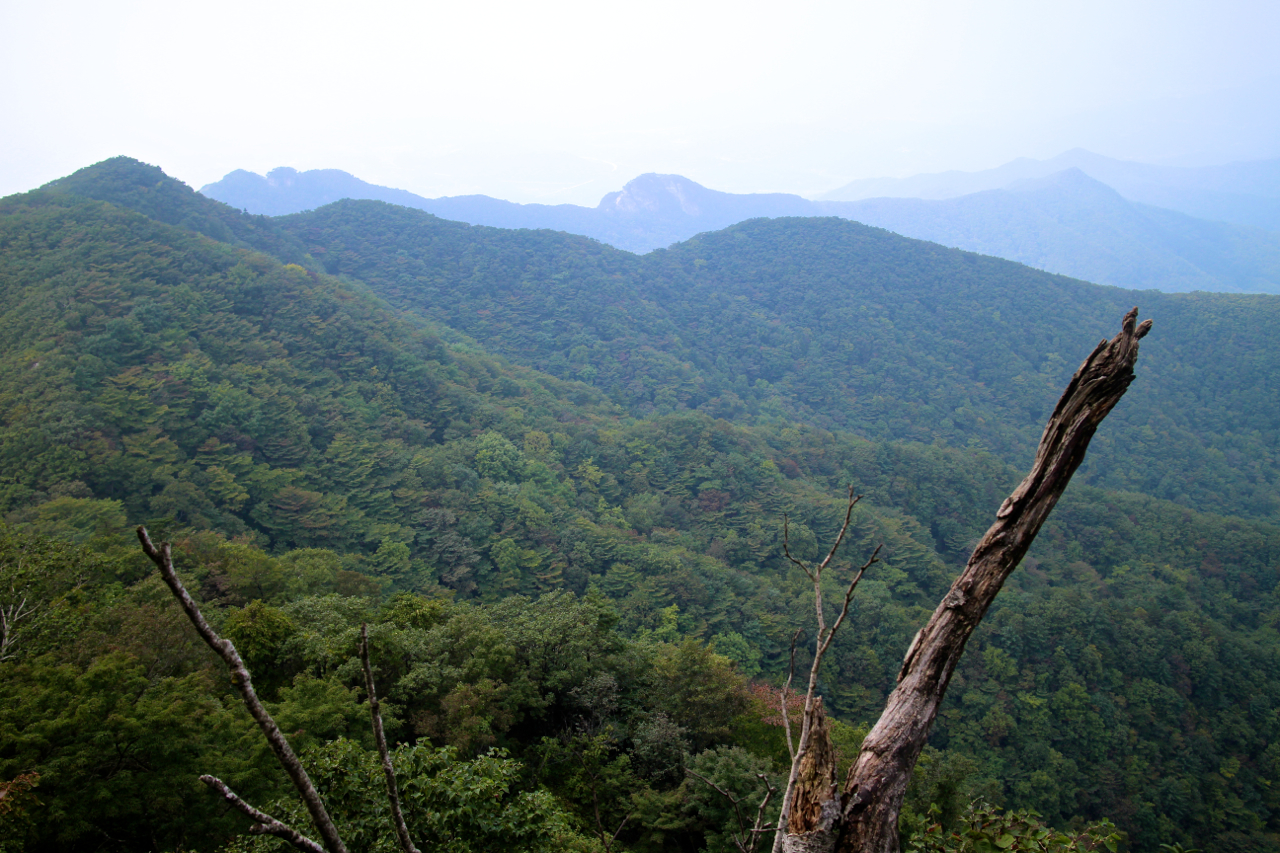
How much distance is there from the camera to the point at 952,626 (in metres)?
2.68

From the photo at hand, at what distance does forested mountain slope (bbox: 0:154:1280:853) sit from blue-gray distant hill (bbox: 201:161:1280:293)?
6632 cm

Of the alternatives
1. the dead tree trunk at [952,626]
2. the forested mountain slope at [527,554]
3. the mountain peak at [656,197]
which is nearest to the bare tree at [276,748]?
the forested mountain slope at [527,554]

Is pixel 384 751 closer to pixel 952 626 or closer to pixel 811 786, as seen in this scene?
pixel 811 786

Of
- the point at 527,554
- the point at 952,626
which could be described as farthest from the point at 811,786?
the point at 527,554

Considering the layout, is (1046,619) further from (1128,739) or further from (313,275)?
(313,275)

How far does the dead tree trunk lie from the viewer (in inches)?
98.7

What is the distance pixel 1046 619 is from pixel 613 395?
44.4m

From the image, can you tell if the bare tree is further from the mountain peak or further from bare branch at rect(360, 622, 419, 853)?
the mountain peak

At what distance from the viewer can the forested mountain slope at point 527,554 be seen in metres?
9.98

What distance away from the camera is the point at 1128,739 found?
1029 inches

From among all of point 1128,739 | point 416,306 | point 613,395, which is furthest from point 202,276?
point 1128,739

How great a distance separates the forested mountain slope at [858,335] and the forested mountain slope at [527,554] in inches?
33.3

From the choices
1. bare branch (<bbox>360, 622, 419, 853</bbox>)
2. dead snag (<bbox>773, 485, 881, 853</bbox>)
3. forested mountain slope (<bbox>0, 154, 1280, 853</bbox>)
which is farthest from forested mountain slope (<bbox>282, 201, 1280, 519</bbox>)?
bare branch (<bbox>360, 622, 419, 853</bbox>)

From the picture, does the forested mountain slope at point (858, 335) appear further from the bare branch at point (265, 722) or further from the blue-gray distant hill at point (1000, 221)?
the bare branch at point (265, 722)
